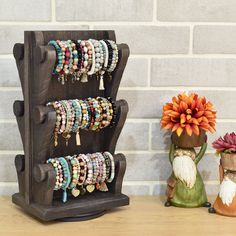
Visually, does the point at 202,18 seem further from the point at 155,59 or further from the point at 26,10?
the point at 26,10

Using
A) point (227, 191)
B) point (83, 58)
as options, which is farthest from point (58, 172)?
point (227, 191)

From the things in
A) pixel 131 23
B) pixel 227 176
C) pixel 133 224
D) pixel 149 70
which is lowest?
pixel 133 224

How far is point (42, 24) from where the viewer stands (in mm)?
1516

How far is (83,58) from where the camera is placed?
4.24ft

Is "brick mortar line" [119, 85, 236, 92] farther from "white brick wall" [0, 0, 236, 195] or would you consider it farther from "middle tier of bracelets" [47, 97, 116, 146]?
"middle tier of bracelets" [47, 97, 116, 146]

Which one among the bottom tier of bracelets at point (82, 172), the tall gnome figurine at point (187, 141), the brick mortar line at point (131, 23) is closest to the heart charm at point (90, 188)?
the bottom tier of bracelets at point (82, 172)

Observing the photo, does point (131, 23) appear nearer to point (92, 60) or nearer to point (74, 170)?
point (92, 60)

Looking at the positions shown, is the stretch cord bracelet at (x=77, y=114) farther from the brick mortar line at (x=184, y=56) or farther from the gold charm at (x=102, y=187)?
the brick mortar line at (x=184, y=56)

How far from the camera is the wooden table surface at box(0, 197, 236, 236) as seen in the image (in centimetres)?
129

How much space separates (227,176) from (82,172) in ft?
1.18

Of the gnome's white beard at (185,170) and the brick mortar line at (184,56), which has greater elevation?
the brick mortar line at (184,56)

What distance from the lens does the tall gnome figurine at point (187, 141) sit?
1426 millimetres

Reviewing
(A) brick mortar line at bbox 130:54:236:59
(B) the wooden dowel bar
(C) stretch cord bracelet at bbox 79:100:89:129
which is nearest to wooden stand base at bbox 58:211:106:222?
(B) the wooden dowel bar

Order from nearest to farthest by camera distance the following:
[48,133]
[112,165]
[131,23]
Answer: [48,133], [112,165], [131,23]
